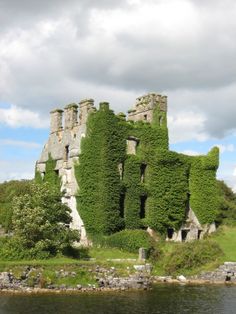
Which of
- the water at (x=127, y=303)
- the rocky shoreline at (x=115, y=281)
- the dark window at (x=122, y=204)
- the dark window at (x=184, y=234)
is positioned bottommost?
the water at (x=127, y=303)

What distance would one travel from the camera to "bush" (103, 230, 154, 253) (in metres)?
43.8

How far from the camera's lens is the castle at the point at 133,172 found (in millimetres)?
48812

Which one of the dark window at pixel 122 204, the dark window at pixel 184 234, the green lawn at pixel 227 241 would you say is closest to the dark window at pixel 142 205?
the dark window at pixel 122 204

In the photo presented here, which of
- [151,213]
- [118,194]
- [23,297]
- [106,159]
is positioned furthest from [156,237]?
[23,297]

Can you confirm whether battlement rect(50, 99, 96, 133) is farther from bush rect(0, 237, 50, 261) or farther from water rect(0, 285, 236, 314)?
water rect(0, 285, 236, 314)

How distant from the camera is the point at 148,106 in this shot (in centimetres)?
5534

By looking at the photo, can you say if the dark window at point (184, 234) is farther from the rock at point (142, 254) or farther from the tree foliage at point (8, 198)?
the tree foliage at point (8, 198)

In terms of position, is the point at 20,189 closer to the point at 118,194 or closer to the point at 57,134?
the point at 57,134

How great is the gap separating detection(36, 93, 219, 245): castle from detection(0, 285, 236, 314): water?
54.2ft

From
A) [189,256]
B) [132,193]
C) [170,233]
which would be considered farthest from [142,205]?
[189,256]

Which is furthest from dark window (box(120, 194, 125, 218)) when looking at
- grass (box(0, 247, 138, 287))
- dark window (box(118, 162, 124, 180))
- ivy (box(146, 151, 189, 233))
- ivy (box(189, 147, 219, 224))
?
grass (box(0, 247, 138, 287))

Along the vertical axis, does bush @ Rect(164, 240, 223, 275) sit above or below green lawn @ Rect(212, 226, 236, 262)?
below

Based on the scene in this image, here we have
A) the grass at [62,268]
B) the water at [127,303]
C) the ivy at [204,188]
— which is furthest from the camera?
the ivy at [204,188]

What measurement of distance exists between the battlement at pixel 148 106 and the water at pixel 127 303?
983 inches
